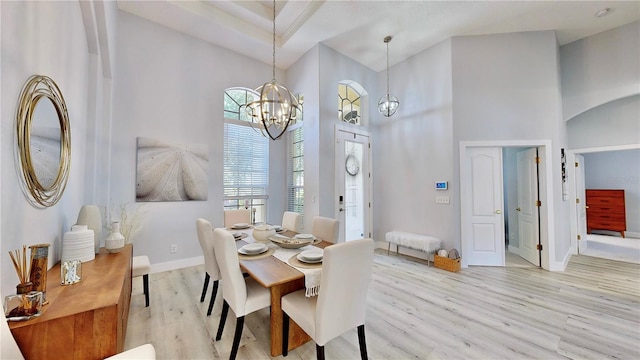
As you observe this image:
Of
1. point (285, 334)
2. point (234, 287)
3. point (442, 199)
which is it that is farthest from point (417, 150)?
point (234, 287)

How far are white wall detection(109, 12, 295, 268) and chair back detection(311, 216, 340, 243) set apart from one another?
2091 mm

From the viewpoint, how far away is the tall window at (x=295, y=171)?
473 cm

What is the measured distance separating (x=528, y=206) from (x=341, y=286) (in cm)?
436

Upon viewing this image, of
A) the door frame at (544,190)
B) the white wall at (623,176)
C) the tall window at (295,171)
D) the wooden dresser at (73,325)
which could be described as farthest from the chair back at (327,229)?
the white wall at (623,176)

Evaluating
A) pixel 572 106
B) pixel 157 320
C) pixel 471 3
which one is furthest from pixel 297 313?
pixel 572 106

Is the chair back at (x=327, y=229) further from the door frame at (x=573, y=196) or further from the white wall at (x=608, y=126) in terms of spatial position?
the white wall at (x=608, y=126)

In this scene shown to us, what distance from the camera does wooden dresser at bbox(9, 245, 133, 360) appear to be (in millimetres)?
1039

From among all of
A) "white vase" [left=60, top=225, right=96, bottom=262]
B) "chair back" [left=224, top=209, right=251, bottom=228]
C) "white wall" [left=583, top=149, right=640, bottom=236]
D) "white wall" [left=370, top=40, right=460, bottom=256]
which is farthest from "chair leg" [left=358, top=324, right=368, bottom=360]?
"white wall" [left=583, top=149, right=640, bottom=236]

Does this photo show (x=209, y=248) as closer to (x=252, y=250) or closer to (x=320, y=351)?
(x=252, y=250)

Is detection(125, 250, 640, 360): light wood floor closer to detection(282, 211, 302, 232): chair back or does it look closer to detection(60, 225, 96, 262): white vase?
detection(60, 225, 96, 262): white vase

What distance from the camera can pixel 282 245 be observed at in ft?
7.44

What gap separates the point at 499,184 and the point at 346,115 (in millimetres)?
2979

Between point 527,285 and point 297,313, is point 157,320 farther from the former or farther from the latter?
point 527,285

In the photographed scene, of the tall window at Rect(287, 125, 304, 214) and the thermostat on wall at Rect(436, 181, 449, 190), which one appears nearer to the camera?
the thermostat on wall at Rect(436, 181, 449, 190)
